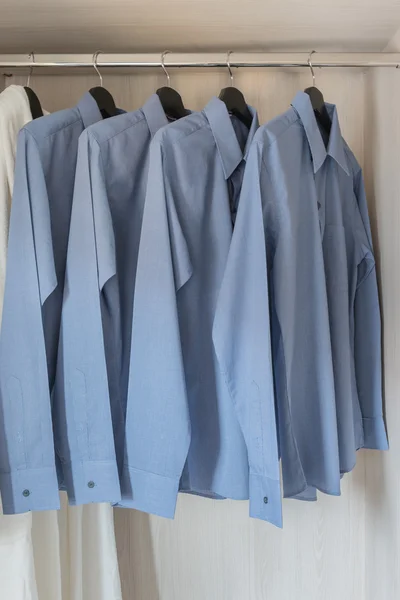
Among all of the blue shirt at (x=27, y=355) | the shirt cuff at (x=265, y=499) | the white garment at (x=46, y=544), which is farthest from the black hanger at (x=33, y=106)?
the shirt cuff at (x=265, y=499)

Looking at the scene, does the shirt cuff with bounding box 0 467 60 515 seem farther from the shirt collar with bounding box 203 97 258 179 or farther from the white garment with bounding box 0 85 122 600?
the shirt collar with bounding box 203 97 258 179

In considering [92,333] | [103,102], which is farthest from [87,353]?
[103,102]

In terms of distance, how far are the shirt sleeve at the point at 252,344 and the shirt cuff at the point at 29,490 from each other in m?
0.32

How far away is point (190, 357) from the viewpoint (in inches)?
44.8

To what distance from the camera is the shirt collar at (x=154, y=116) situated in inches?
44.9

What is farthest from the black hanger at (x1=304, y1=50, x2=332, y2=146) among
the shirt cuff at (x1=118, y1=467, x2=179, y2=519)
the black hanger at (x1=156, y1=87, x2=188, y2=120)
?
the shirt cuff at (x1=118, y1=467, x2=179, y2=519)

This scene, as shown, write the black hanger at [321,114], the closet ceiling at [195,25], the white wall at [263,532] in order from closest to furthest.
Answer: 1. the closet ceiling at [195,25]
2. the black hanger at [321,114]
3. the white wall at [263,532]

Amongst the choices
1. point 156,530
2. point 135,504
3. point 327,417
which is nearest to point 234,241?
point 327,417

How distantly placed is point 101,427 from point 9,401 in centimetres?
15

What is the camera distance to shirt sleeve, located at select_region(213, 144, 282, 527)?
1029 mm

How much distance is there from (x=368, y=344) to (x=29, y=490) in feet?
2.35

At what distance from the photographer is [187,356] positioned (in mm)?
1138

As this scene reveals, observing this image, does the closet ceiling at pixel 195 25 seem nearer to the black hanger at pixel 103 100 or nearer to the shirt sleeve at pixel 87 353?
the black hanger at pixel 103 100

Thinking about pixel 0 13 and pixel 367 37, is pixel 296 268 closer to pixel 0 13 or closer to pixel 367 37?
pixel 367 37
